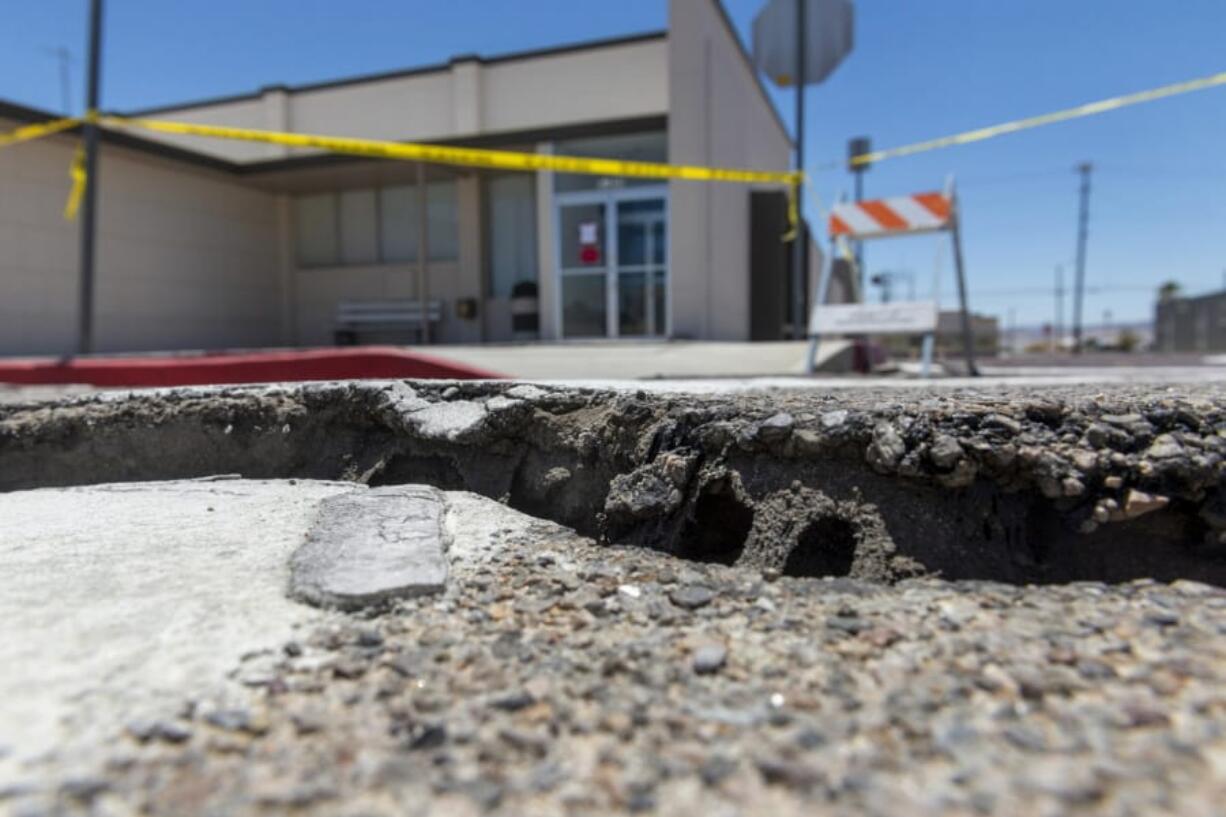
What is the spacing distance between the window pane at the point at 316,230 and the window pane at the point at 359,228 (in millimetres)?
249

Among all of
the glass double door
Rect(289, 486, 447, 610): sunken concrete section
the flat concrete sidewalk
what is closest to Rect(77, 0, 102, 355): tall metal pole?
the flat concrete sidewalk

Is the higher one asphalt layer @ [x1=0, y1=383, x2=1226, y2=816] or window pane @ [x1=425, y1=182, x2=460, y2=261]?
window pane @ [x1=425, y1=182, x2=460, y2=261]

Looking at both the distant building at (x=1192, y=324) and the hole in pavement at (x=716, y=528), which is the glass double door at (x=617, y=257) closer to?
the hole in pavement at (x=716, y=528)

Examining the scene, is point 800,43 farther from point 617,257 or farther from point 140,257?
point 140,257

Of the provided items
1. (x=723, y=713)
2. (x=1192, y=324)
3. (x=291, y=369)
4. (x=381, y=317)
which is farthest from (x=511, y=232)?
(x=1192, y=324)

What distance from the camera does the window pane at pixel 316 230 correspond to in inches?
562

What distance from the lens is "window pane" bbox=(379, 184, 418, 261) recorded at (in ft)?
45.1

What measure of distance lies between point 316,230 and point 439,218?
2.82 m

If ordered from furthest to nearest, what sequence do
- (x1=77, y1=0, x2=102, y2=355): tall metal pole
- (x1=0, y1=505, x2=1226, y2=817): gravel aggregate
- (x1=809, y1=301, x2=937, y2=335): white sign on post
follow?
(x1=77, y1=0, x2=102, y2=355): tall metal pole → (x1=809, y1=301, x2=937, y2=335): white sign on post → (x1=0, y1=505, x2=1226, y2=817): gravel aggregate

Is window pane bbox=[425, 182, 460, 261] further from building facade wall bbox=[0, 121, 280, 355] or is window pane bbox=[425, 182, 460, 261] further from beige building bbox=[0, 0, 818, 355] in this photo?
building facade wall bbox=[0, 121, 280, 355]

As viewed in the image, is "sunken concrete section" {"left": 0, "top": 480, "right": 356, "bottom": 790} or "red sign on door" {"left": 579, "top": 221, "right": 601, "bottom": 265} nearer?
"sunken concrete section" {"left": 0, "top": 480, "right": 356, "bottom": 790}

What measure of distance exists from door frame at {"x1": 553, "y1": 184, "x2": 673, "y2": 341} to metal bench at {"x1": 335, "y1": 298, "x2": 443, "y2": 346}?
9.63 feet

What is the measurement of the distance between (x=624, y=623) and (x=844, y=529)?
87 centimetres

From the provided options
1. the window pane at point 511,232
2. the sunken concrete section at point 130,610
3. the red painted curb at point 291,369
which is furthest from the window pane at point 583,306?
the sunken concrete section at point 130,610
